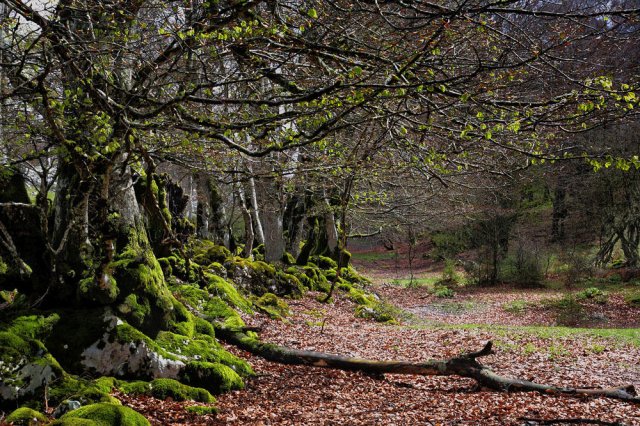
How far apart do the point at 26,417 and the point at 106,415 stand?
2.18 feet

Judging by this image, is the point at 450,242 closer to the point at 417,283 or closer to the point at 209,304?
the point at 417,283

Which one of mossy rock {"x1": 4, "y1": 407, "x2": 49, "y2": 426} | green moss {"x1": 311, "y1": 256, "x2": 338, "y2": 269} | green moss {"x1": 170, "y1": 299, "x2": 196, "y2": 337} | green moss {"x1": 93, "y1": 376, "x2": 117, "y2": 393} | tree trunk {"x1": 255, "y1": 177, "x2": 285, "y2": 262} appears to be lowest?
green moss {"x1": 93, "y1": 376, "x2": 117, "y2": 393}

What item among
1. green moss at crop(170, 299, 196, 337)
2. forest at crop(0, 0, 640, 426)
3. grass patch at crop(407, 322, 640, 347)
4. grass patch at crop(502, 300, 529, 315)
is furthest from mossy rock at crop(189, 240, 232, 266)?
grass patch at crop(502, 300, 529, 315)

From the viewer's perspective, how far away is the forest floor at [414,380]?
5401 mm

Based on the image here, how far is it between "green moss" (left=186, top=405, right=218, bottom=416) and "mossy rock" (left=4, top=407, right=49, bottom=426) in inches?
56.4

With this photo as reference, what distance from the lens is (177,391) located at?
559 centimetres

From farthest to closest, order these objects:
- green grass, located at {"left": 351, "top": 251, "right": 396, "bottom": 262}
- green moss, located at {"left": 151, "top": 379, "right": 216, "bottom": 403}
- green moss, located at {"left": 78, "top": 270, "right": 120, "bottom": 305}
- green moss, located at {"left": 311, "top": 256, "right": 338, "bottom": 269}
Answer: green grass, located at {"left": 351, "top": 251, "right": 396, "bottom": 262}
green moss, located at {"left": 311, "top": 256, "right": 338, "bottom": 269}
green moss, located at {"left": 78, "top": 270, "right": 120, "bottom": 305}
green moss, located at {"left": 151, "top": 379, "right": 216, "bottom": 403}

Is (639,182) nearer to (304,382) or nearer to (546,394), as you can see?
(546,394)

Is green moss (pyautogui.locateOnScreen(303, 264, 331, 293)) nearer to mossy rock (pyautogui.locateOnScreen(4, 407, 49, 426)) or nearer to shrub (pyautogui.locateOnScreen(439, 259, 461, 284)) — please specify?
shrub (pyautogui.locateOnScreen(439, 259, 461, 284))

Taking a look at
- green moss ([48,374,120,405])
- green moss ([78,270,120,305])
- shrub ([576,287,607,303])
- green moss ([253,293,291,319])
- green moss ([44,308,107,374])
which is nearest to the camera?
green moss ([48,374,120,405])

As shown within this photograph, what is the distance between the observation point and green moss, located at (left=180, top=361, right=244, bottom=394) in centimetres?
606

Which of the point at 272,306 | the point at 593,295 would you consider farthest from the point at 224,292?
the point at 593,295

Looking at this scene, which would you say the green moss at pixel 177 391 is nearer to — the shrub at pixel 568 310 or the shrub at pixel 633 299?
the shrub at pixel 568 310

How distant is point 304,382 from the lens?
682 cm
